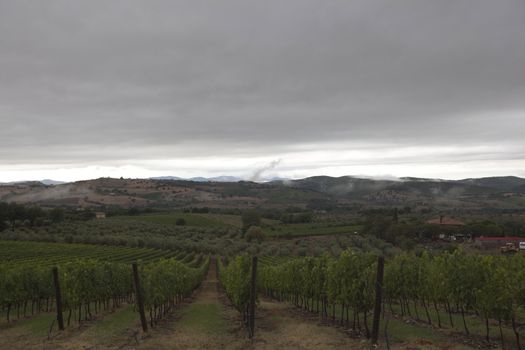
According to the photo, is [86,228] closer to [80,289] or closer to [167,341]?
[80,289]

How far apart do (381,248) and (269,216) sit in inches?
3361

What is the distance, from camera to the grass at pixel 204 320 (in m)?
18.5

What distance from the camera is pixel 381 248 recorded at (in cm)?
8975

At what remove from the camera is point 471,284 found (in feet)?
52.8

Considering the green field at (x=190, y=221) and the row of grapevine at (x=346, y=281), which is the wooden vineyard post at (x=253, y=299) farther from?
the green field at (x=190, y=221)

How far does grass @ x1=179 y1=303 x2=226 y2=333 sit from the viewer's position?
1848 centimetres

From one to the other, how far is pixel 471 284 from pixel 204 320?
12606mm

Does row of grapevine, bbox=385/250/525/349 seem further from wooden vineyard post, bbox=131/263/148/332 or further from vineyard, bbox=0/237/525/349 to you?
wooden vineyard post, bbox=131/263/148/332

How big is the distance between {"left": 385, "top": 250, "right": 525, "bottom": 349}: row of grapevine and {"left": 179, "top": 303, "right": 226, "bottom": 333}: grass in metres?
9.73

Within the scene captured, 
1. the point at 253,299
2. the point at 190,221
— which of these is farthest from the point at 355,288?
the point at 190,221

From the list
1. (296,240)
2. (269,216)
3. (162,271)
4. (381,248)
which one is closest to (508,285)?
(162,271)

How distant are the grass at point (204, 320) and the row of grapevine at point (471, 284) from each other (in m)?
9.73

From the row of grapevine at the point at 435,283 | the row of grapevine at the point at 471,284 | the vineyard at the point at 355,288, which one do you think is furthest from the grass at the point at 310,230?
the row of grapevine at the point at 471,284

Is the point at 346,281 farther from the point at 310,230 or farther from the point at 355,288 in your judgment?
the point at 310,230
